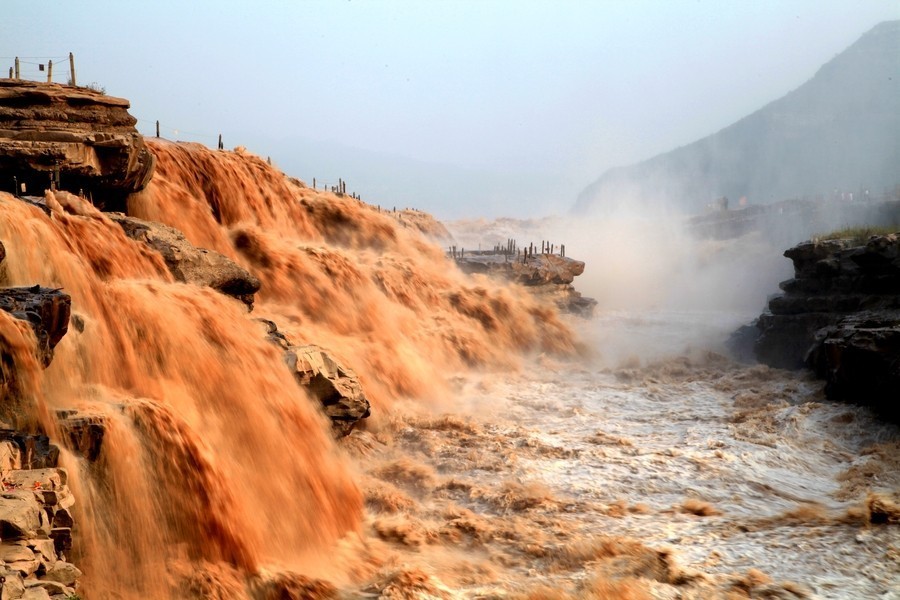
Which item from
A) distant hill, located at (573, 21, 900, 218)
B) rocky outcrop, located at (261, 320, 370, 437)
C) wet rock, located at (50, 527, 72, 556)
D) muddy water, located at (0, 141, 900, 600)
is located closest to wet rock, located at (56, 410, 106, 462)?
muddy water, located at (0, 141, 900, 600)

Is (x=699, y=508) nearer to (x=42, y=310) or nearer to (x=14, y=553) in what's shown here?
(x=14, y=553)

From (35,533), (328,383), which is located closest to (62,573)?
(35,533)

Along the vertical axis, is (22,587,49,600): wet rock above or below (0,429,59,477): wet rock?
below

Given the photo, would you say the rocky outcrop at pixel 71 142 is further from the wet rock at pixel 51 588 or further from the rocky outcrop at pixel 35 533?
the wet rock at pixel 51 588

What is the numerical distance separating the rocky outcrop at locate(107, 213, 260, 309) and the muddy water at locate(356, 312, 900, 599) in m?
3.51

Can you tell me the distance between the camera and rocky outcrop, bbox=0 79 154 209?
36.1ft

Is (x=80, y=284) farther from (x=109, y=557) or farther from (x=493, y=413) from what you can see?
(x=493, y=413)

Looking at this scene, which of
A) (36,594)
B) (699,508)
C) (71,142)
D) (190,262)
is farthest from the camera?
(71,142)

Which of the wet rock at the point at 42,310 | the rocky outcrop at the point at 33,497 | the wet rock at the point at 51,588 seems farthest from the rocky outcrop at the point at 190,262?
the wet rock at the point at 51,588

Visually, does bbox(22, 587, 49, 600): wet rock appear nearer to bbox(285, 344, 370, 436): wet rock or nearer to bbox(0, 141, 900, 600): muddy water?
bbox(0, 141, 900, 600): muddy water

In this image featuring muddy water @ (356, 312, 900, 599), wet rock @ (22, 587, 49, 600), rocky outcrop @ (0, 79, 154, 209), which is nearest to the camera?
wet rock @ (22, 587, 49, 600)

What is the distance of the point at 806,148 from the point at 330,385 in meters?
101

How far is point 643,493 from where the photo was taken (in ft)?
31.0

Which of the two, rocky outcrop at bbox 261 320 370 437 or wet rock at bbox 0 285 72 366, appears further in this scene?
rocky outcrop at bbox 261 320 370 437
